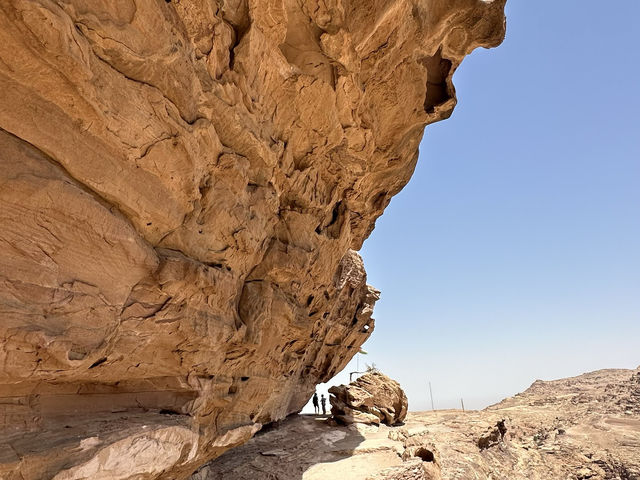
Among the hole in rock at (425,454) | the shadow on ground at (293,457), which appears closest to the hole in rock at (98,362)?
the shadow on ground at (293,457)

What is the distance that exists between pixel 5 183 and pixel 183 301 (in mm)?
3464

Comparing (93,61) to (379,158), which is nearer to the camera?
(93,61)

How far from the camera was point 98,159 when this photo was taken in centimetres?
518

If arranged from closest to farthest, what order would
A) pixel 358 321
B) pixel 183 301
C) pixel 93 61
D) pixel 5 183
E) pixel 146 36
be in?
pixel 5 183
pixel 93 61
pixel 146 36
pixel 183 301
pixel 358 321

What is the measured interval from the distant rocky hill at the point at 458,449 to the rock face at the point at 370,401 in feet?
4.02

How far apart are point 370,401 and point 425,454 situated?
23.7 ft

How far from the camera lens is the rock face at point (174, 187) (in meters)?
4.55

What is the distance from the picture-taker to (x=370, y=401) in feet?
68.3

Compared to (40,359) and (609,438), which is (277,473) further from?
(609,438)

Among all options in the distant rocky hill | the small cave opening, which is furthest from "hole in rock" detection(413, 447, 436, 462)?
Answer: the small cave opening

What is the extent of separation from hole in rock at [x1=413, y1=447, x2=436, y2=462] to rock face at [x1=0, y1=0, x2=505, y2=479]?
6720mm

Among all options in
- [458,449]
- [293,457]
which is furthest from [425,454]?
[293,457]

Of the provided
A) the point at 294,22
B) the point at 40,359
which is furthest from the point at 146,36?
the point at 40,359

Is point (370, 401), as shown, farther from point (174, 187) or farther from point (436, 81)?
point (174, 187)
